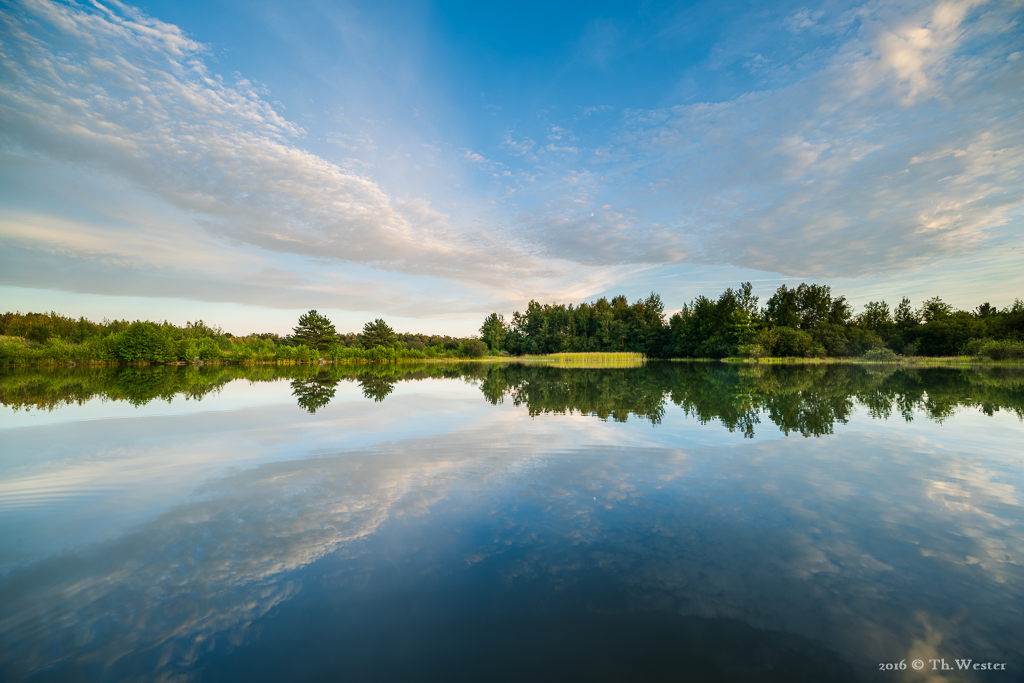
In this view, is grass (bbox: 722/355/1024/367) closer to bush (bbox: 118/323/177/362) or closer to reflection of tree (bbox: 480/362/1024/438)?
reflection of tree (bbox: 480/362/1024/438)

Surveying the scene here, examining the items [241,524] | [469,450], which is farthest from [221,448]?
[469,450]

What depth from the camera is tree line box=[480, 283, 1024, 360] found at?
4541cm

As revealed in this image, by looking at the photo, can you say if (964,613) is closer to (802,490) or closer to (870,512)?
(870,512)

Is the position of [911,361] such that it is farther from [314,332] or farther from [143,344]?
[143,344]

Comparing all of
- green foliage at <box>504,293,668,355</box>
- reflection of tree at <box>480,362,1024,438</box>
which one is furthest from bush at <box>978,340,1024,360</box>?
green foliage at <box>504,293,668,355</box>

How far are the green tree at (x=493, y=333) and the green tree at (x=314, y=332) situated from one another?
30.0 metres

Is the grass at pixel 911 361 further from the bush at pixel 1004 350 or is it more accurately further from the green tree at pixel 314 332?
the green tree at pixel 314 332

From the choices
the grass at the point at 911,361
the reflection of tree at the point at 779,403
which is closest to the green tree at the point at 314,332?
the reflection of tree at the point at 779,403

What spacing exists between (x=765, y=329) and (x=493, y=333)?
4525 centimetres

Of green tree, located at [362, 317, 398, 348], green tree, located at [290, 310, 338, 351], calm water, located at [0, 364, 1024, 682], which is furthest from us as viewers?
green tree, located at [362, 317, 398, 348]

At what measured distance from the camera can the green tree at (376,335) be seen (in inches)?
2549

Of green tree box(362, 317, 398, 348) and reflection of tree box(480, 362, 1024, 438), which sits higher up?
green tree box(362, 317, 398, 348)

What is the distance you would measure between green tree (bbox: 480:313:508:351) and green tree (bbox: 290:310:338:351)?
30.0m

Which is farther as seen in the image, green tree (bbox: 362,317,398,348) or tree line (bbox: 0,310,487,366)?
green tree (bbox: 362,317,398,348)
